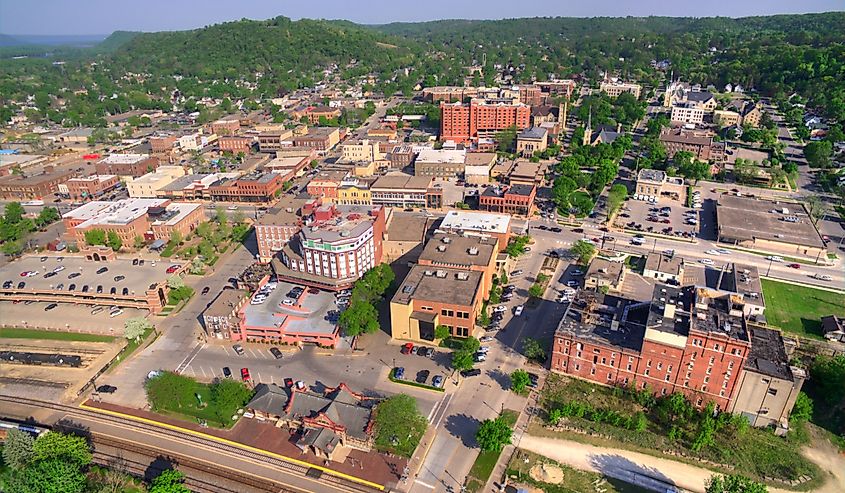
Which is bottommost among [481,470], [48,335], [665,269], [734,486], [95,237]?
[48,335]

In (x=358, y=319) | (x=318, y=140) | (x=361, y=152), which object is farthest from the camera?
(x=318, y=140)

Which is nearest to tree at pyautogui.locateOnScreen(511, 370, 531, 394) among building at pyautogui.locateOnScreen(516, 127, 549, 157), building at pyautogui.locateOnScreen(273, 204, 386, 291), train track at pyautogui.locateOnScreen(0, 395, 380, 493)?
train track at pyautogui.locateOnScreen(0, 395, 380, 493)

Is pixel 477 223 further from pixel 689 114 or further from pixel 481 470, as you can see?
pixel 689 114

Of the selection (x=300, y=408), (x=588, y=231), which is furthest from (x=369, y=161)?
(x=300, y=408)

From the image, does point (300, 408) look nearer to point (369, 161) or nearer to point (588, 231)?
point (588, 231)

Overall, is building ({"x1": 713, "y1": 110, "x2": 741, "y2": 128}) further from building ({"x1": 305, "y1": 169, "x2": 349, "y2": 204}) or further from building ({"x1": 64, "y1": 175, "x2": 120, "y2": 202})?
building ({"x1": 64, "y1": 175, "x2": 120, "y2": 202})

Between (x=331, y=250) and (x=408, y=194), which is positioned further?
(x=408, y=194)

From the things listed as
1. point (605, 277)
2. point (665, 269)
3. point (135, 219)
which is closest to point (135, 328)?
point (135, 219)
